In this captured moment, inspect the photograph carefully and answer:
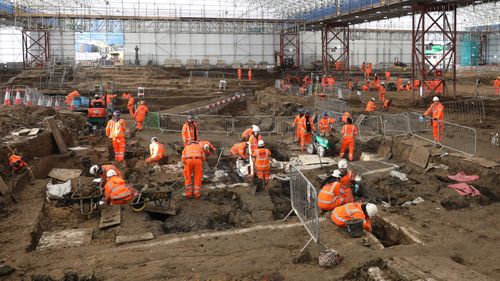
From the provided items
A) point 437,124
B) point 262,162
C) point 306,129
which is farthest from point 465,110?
point 262,162

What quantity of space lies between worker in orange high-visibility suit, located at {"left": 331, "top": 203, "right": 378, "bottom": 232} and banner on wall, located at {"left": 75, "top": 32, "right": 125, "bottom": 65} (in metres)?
45.0

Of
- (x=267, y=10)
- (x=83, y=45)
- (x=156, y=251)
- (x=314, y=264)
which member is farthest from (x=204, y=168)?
(x=267, y=10)

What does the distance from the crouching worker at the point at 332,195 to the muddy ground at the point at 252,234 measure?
21.7 inches

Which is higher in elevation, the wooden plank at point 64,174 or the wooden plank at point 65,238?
the wooden plank at point 64,174

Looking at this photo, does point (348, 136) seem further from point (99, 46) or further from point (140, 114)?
point (99, 46)

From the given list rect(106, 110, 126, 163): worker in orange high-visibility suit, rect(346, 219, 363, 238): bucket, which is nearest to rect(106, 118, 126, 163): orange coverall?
rect(106, 110, 126, 163): worker in orange high-visibility suit

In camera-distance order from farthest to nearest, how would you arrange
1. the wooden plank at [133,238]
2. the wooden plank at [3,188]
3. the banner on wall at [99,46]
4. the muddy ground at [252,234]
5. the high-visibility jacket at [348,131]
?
the banner on wall at [99,46], the high-visibility jacket at [348,131], the wooden plank at [3,188], the wooden plank at [133,238], the muddy ground at [252,234]

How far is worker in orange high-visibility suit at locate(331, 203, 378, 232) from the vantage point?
338 inches

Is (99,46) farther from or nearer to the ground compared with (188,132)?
farther from the ground

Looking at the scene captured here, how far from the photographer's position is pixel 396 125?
1791 centimetres

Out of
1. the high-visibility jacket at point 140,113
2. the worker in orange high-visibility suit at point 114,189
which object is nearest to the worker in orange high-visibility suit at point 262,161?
the worker in orange high-visibility suit at point 114,189

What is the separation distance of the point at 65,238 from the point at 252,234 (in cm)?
356

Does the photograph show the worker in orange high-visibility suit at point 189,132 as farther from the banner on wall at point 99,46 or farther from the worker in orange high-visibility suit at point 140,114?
the banner on wall at point 99,46

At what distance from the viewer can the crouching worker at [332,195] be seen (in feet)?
31.3
